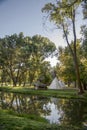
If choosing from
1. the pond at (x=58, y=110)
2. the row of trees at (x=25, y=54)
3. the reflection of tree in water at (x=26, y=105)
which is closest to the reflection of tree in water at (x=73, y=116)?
the pond at (x=58, y=110)

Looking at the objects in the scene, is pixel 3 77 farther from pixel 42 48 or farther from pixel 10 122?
pixel 10 122

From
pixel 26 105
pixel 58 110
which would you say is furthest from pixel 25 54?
pixel 58 110

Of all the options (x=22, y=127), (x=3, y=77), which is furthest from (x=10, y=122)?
(x=3, y=77)

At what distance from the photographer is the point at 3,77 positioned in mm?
104250

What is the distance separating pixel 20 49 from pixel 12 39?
4244 mm

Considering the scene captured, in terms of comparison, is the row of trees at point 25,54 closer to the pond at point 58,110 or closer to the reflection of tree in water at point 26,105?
the reflection of tree in water at point 26,105

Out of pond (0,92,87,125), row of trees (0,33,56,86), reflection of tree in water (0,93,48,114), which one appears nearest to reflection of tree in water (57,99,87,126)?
pond (0,92,87,125)

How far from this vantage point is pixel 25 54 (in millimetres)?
90062

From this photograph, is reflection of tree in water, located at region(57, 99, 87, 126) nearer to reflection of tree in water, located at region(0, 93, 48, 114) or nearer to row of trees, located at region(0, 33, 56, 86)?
reflection of tree in water, located at region(0, 93, 48, 114)

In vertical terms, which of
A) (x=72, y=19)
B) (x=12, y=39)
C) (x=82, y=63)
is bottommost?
(x=82, y=63)

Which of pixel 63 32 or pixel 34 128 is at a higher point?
pixel 63 32

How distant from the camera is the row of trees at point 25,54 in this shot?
88250mm

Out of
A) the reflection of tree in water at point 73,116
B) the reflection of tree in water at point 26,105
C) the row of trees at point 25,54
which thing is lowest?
the reflection of tree in water at point 73,116

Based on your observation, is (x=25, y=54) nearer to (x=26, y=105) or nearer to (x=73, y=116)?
(x=26, y=105)
